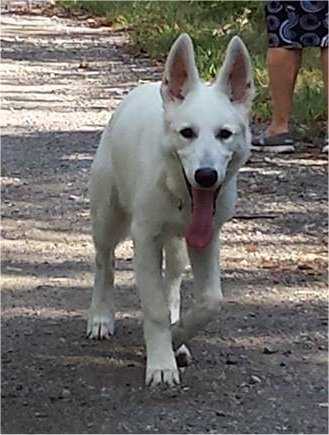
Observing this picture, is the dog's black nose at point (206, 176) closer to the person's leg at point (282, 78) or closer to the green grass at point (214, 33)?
the person's leg at point (282, 78)

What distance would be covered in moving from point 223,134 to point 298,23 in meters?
4.47

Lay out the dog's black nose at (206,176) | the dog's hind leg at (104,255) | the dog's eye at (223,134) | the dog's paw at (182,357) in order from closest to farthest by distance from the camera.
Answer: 1. the dog's black nose at (206,176)
2. the dog's eye at (223,134)
3. the dog's paw at (182,357)
4. the dog's hind leg at (104,255)

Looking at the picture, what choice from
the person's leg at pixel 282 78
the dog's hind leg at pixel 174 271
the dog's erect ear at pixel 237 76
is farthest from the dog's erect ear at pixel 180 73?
the person's leg at pixel 282 78

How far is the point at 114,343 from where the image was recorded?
5.13 m

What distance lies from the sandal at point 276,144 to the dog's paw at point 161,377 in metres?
4.22

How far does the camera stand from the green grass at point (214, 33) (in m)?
9.98

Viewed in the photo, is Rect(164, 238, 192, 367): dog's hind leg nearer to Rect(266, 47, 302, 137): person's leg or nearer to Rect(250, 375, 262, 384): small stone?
Rect(250, 375, 262, 384): small stone

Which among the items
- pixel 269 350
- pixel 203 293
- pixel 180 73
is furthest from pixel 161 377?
pixel 180 73

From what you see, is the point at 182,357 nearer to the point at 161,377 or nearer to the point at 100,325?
the point at 161,377

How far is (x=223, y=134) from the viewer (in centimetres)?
432

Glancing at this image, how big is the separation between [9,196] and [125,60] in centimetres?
695

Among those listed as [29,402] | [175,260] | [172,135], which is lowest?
[29,402]

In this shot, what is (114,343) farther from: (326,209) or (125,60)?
(125,60)

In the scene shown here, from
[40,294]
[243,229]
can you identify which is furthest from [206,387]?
[243,229]
